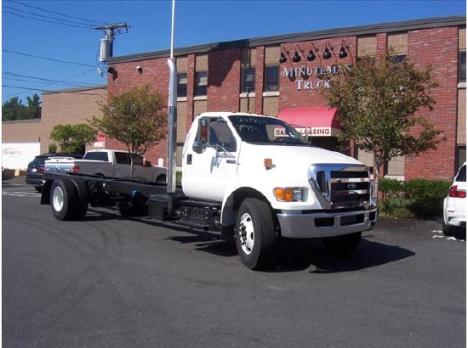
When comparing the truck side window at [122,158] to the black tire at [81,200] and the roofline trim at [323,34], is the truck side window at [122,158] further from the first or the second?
the roofline trim at [323,34]

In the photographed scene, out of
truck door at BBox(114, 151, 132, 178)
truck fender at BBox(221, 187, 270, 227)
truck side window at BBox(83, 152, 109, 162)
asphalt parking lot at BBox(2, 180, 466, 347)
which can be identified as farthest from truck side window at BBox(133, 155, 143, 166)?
truck fender at BBox(221, 187, 270, 227)

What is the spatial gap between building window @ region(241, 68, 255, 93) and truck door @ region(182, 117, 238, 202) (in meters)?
15.3

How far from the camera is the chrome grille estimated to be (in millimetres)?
7984

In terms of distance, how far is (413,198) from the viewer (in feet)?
52.4

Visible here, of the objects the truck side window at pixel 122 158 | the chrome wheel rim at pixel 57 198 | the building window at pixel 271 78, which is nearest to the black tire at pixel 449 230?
the chrome wheel rim at pixel 57 198

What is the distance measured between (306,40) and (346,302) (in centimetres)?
1796

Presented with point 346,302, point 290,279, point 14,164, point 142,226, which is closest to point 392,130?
point 142,226

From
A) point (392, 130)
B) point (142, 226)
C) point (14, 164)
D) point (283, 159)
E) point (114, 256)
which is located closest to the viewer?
point (283, 159)

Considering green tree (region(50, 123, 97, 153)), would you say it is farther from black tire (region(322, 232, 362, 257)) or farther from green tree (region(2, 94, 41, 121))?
green tree (region(2, 94, 41, 121))

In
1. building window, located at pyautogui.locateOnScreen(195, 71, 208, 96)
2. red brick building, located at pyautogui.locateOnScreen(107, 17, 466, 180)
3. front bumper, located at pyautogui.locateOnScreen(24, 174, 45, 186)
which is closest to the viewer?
red brick building, located at pyautogui.locateOnScreen(107, 17, 466, 180)

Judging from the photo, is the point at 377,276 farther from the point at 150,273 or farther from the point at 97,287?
the point at 97,287

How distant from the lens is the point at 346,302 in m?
6.51

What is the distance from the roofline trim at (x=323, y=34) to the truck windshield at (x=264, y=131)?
41.0 ft

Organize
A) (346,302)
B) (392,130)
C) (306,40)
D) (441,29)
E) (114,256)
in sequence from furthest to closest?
1. (306,40)
2. (441,29)
3. (392,130)
4. (114,256)
5. (346,302)
